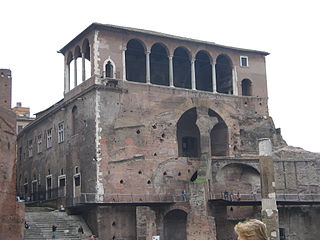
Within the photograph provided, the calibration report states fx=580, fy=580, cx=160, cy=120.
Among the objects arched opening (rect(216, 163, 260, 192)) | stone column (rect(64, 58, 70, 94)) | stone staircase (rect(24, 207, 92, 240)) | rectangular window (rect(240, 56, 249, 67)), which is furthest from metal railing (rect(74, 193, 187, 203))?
rectangular window (rect(240, 56, 249, 67))

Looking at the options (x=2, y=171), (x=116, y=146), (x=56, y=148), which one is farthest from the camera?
(x=56, y=148)

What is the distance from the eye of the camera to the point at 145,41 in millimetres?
36406

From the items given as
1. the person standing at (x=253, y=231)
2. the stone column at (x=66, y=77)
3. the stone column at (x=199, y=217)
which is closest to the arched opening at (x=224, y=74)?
the stone column at (x=199, y=217)

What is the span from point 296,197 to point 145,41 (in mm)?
13446

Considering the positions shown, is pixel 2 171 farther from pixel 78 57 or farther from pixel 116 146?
pixel 78 57

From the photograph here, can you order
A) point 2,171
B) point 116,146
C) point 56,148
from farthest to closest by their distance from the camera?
point 56,148 < point 116,146 < point 2,171

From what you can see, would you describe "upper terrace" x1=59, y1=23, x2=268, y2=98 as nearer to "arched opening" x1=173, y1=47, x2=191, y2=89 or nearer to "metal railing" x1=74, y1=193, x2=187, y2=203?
"arched opening" x1=173, y1=47, x2=191, y2=89

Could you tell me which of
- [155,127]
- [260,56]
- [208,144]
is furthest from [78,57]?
[260,56]

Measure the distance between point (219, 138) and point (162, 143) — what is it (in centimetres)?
517

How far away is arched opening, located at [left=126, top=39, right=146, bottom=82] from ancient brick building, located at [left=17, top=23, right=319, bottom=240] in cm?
7

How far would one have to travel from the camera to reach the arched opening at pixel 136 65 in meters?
39.0

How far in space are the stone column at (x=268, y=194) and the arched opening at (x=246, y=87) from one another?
11.4m

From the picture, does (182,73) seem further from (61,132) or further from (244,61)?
(61,132)

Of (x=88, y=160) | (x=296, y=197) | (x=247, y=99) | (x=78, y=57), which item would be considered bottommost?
(x=296, y=197)
